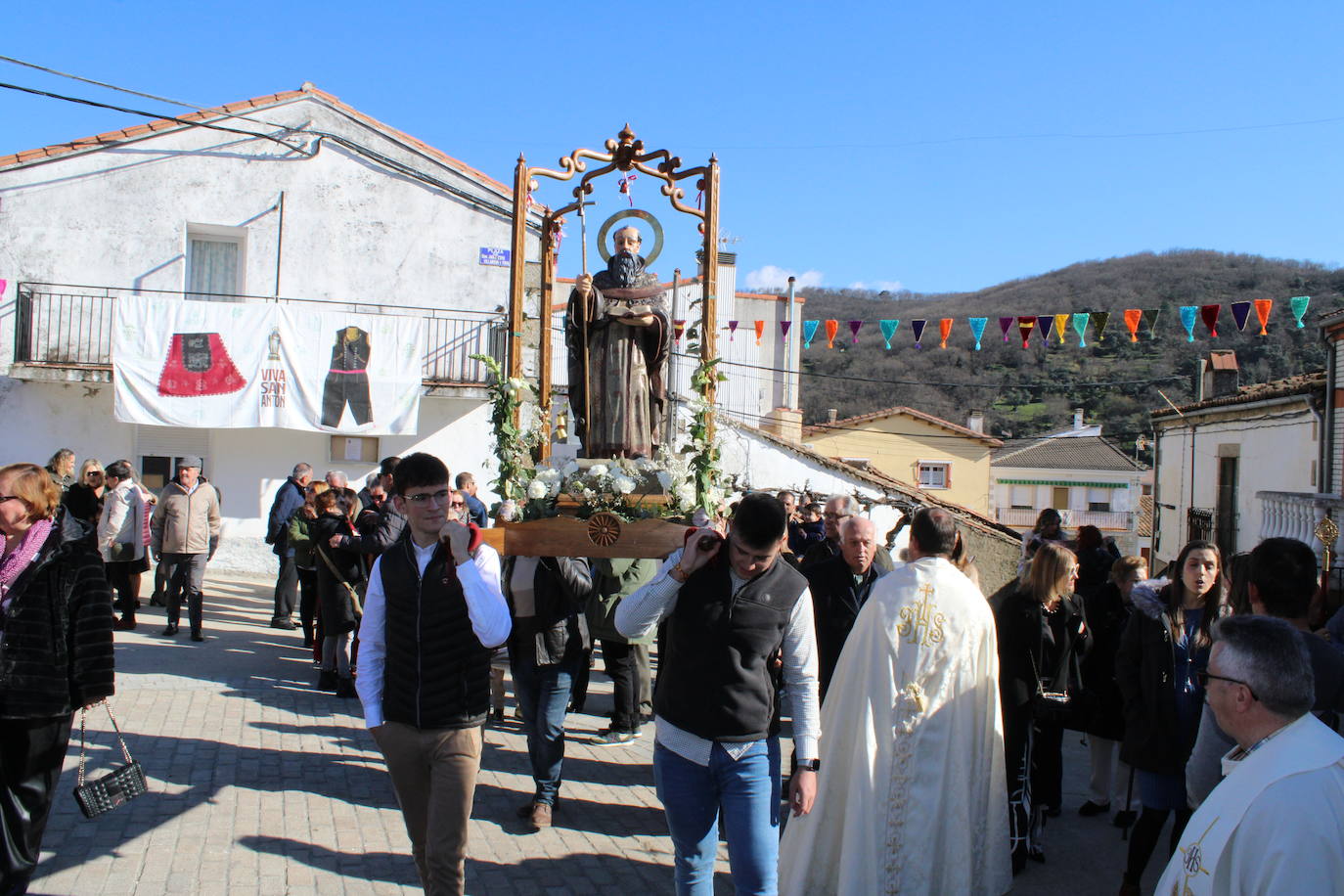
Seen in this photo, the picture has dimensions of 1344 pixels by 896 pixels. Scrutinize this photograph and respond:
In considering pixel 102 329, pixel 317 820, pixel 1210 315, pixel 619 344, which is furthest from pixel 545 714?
pixel 102 329

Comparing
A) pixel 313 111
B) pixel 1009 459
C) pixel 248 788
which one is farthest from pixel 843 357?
pixel 248 788

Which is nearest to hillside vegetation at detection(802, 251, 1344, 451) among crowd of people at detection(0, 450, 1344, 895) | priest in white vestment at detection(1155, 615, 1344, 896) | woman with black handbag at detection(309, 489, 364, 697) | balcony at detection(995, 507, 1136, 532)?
balcony at detection(995, 507, 1136, 532)

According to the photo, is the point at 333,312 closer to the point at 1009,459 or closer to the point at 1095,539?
the point at 1095,539

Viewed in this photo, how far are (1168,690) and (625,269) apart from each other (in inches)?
162

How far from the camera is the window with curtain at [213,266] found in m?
16.5

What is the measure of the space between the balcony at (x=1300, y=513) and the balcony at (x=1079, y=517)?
38865mm

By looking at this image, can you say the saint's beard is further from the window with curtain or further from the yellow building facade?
the yellow building facade

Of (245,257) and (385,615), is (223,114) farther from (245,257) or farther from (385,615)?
(385,615)

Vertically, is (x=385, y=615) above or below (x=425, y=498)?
below

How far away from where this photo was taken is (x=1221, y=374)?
25766 mm

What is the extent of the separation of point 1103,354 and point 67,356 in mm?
47900

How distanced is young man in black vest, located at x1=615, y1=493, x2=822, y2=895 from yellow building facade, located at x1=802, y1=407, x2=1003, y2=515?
117ft

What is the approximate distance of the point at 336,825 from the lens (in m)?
5.43

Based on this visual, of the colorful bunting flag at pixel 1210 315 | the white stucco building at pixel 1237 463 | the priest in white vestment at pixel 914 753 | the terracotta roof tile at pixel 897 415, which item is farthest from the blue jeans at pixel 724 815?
the terracotta roof tile at pixel 897 415
